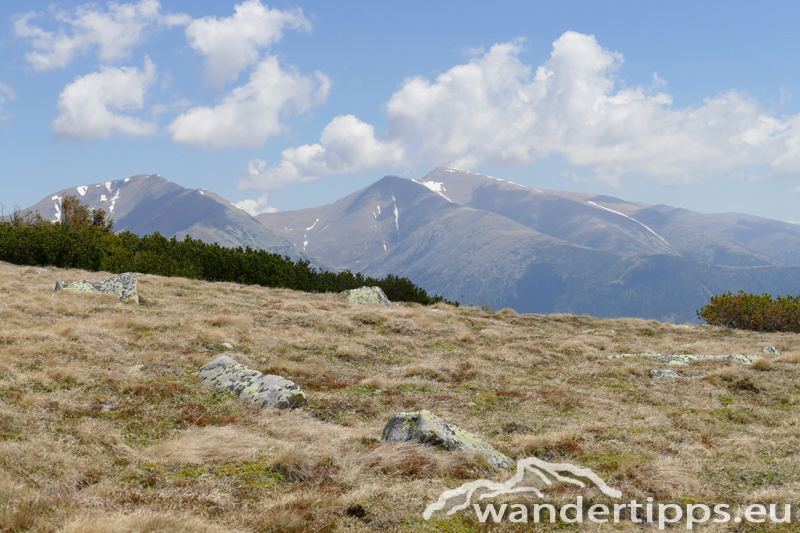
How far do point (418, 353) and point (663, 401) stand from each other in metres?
9.30

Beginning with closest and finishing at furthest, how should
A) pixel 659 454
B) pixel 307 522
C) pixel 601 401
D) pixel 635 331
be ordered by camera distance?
pixel 307 522 → pixel 659 454 → pixel 601 401 → pixel 635 331

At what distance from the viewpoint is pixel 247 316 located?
2205cm

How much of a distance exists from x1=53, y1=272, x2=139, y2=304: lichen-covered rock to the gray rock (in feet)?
75.4

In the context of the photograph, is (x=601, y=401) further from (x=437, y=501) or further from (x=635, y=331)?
(x=635, y=331)

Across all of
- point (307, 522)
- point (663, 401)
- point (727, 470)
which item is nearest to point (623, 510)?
point (727, 470)

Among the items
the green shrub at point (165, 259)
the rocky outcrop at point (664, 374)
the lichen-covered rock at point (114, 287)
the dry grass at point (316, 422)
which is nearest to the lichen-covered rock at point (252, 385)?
the dry grass at point (316, 422)

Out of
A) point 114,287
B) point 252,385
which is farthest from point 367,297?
point 252,385

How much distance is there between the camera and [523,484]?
741 centimetres

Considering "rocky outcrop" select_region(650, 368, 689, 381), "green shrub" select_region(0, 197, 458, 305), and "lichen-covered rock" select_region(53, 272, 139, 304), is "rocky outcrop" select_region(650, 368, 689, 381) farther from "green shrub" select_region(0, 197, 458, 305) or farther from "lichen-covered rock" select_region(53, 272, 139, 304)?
"green shrub" select_region(0, 197, 458, 305)

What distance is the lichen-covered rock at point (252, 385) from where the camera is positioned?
1100cm

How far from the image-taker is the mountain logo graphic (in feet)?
21.7

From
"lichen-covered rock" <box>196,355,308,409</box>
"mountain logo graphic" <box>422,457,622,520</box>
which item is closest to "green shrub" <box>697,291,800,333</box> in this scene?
"mountain logo graphic" <box>422,457,622,520</box>

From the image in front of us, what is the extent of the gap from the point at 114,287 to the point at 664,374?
2519cm

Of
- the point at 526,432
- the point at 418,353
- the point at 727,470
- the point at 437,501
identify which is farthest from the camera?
the point at 418,353
